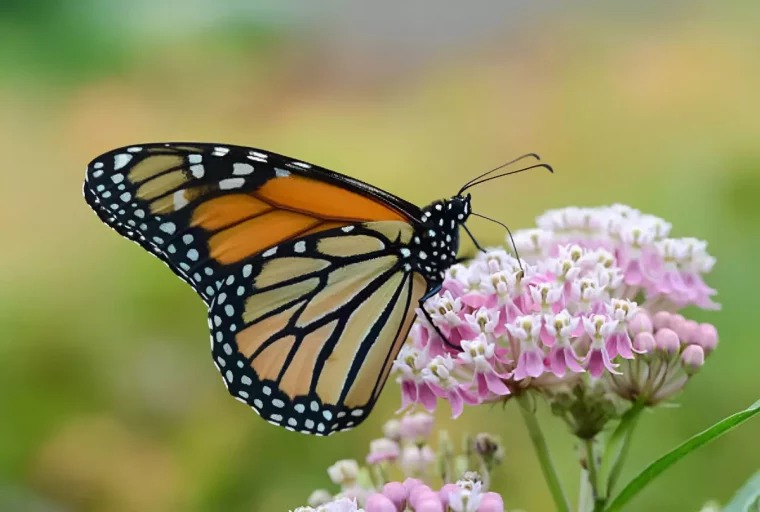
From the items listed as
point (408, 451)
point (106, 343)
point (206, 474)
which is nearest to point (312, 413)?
point (408, 451)

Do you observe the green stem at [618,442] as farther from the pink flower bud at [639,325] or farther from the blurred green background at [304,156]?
the blurred green background at [304,156]

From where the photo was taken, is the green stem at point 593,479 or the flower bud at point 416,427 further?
the flower bud at point 416,427

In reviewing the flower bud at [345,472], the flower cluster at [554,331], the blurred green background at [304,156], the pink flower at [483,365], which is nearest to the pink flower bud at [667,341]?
the flower cluster at [554,331]

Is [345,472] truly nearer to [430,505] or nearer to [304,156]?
[430,505]

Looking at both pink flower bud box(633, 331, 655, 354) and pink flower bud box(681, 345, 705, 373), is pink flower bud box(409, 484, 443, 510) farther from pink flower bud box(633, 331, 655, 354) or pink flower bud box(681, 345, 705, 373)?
pink flower bud box(681, 345, 705, 373)

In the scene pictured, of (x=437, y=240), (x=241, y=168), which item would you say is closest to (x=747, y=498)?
(x=437, y=240)
